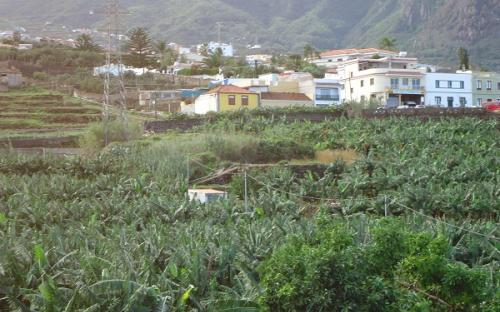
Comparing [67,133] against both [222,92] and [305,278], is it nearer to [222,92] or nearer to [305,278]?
[222,92]

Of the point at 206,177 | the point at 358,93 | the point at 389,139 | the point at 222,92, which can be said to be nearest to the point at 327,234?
the point at 206,177

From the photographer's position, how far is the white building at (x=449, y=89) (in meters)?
45.7

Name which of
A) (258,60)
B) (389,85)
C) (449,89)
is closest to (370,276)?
(389,85)

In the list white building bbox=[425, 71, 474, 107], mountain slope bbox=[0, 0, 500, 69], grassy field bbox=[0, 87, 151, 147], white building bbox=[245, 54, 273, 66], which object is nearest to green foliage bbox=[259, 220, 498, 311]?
grassy field bbox=[0, 87, 151, 147]

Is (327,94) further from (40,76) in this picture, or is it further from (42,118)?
(40,76)

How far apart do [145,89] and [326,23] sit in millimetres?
68465

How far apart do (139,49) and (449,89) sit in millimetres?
28767

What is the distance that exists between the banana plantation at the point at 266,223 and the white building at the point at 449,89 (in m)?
14.5

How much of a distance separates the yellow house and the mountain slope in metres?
46.0

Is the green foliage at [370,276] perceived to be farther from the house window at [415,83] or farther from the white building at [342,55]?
the white building at [342,55]

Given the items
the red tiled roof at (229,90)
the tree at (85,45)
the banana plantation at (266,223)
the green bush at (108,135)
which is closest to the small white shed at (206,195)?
the banana plantation at (266,223)

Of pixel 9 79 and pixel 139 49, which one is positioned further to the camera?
pixel 139 49

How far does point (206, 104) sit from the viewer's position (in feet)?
131

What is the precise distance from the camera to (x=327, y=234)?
797cm
